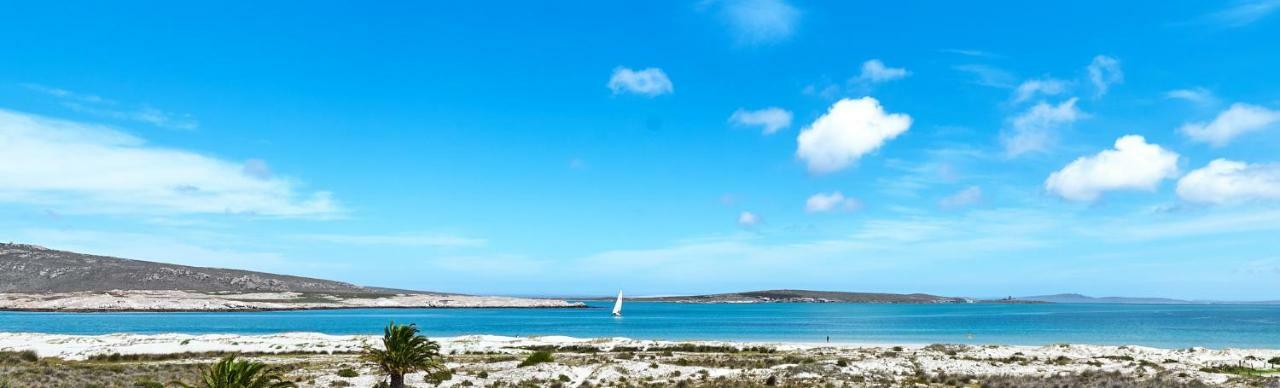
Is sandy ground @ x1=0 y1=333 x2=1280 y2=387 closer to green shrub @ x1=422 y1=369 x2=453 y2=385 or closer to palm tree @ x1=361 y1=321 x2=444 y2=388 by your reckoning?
green shrub @ x1=422 y1=369 x2=453 y2=385

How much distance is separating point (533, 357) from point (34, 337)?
5350 centimetres

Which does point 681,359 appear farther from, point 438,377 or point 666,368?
point 438,377

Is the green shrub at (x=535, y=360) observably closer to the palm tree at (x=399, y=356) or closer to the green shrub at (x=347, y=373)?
the green shrub at (x=347, y=373)

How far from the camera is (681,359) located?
48.2m

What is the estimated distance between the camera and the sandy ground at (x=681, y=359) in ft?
122

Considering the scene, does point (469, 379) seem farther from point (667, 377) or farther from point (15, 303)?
point (15, 303)

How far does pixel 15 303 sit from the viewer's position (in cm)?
16800

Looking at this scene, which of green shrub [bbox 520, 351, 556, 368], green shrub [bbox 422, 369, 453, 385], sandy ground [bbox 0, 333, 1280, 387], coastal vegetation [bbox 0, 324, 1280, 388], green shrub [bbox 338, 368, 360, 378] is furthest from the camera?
green shrub [bbox 520, 351, 556, 368]

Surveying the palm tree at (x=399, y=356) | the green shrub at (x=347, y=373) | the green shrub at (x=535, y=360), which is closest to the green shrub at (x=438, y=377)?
the palm tree at (x=399, y=356)

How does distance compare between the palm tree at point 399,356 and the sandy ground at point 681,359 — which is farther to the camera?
the sandy ground at point 681,359

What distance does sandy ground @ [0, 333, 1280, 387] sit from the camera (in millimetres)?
37312

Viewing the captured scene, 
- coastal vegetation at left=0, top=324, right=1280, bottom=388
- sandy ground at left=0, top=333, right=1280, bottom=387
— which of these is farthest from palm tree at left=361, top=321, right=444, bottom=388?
sandy ground at left=0, top=333, right=1280, bottom=387

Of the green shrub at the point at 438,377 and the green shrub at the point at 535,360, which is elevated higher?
the green shrub at the point at 535,360

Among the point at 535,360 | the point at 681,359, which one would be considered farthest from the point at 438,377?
the point at 681,359
